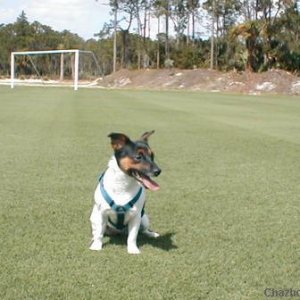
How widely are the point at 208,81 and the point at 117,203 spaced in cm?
5022

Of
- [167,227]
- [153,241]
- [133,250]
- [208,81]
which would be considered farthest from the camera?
[208,81]

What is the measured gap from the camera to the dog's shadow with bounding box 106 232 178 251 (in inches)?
191

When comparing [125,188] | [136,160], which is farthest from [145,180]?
[125,188]

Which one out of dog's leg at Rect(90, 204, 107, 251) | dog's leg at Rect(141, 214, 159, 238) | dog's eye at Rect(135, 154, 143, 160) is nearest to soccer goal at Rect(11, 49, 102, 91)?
dog's leg at Rect(141, 214, 159, 238)

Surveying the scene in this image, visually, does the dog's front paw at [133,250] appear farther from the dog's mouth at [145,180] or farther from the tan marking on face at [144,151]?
the tan marking on face at [144,151]

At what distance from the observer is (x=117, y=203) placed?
14.4ft

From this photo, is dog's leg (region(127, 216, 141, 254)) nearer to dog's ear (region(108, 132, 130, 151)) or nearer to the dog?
the dog

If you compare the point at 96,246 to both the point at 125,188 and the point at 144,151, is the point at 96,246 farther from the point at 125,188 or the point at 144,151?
the point at 144,151

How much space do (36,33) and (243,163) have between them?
9608 centimetres

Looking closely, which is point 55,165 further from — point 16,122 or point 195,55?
point 195,55

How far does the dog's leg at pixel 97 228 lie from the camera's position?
180 inches

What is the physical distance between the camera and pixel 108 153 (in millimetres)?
10477

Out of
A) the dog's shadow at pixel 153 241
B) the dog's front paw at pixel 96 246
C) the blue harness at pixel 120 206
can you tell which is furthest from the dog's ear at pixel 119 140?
the dog's shadow at pixel 153 241

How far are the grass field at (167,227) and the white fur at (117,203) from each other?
0.13 meters
